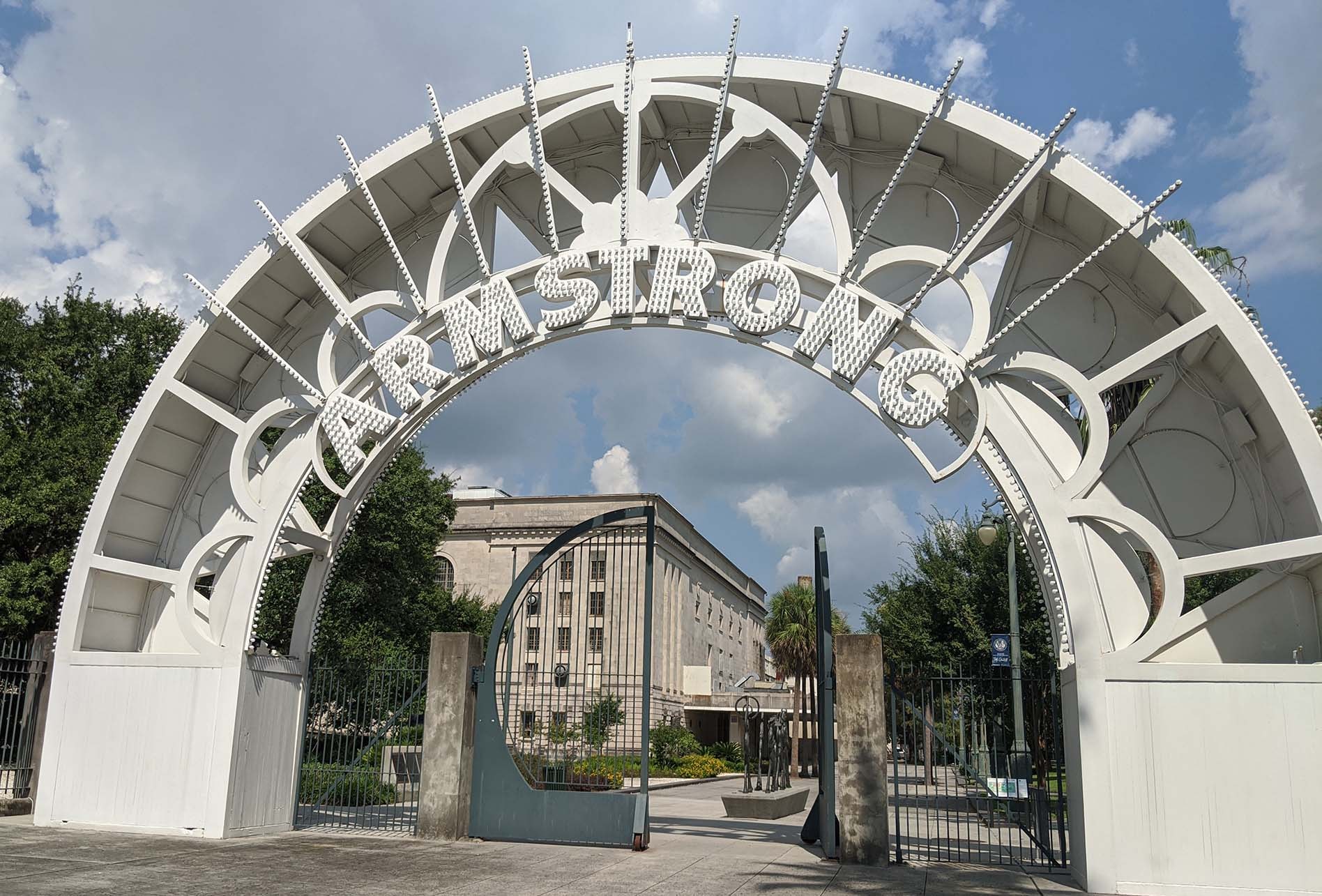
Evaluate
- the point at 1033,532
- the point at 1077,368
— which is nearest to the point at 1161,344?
the point at 1077,368

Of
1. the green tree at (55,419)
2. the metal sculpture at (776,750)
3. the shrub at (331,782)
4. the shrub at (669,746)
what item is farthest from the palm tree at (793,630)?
the shrub at (331,782)

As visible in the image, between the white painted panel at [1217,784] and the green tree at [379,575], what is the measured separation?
2264 cm

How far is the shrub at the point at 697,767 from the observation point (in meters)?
38.2

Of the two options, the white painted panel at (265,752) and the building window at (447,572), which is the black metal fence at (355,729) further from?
the building window at (447,572)

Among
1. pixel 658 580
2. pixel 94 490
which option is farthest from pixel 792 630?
pixel 94 490

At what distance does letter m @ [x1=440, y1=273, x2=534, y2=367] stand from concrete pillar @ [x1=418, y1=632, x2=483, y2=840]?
3747 millimetres

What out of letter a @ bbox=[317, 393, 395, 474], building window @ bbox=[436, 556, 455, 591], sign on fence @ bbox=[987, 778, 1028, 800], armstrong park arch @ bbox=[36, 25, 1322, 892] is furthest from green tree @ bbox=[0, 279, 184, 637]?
building window @ bbox=[436, 556, 455, 591]

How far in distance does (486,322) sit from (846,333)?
4.62 metres

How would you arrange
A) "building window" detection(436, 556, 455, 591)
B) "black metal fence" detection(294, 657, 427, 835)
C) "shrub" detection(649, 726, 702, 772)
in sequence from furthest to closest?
"building window" detection(436, 556, 455, 591) → "shrub" detection(649, 726, 702, 772) → "black metal fence" detection(294, 657, 427, 835)

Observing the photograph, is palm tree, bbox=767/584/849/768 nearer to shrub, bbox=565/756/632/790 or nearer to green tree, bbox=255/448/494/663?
green tree, bbox=255/448/494/663

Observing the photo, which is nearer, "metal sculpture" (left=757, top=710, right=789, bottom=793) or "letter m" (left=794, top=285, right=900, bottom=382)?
"letter m" (left=794, top=285, right=900, bottom=382)

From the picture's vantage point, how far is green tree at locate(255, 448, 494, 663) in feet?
94.2

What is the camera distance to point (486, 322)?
13242mm

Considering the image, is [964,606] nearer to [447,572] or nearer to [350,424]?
[350,424]
